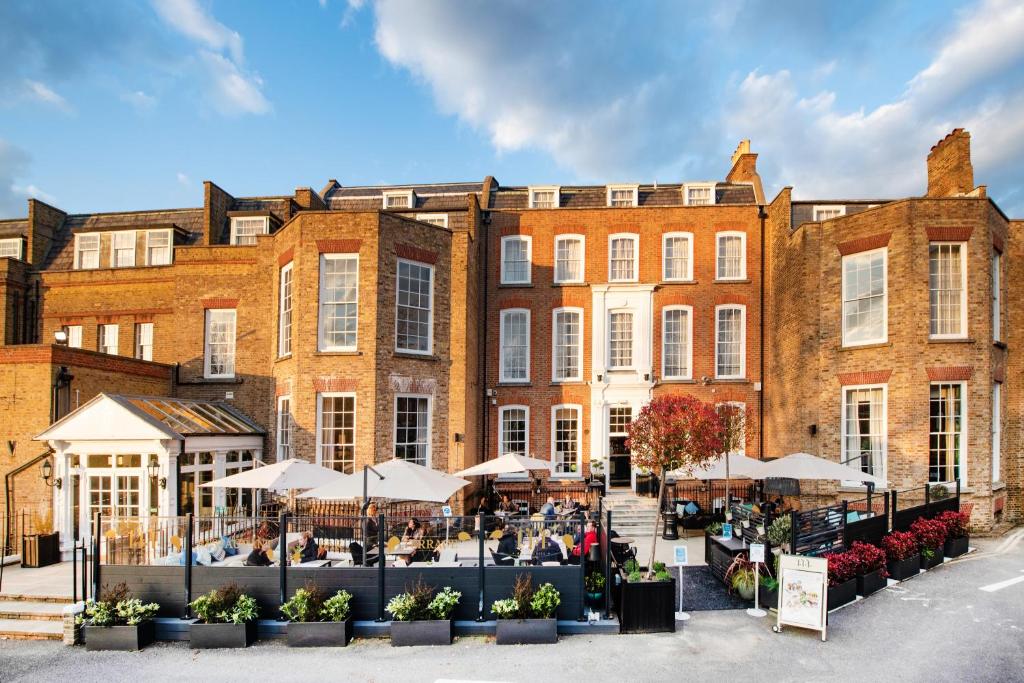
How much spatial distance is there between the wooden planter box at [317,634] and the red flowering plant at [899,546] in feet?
37.4

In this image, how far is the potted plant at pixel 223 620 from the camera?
943 centimetres

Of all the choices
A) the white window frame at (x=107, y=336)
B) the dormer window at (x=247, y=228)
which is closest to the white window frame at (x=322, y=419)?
the dormer window at (x=247, y=228)

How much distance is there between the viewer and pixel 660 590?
987 cm

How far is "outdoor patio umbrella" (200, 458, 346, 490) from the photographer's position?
39.5 feet

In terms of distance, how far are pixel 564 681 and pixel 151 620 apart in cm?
706

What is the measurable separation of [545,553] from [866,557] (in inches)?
261

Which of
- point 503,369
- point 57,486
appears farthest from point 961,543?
point 57,486

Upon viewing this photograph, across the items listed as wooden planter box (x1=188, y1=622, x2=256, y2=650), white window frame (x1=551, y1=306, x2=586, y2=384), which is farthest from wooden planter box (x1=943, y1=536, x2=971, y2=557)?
wooden planter box (x1=188, y1=622, x2=256, y2=650)

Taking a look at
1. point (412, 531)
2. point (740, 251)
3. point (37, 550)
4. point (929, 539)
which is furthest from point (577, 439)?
point (37, 550)

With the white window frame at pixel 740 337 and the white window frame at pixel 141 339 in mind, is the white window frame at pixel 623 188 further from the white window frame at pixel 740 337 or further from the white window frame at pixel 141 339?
the white window frame at pixel 141 339

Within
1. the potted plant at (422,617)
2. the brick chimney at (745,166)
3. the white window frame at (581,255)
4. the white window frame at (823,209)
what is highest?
the brick chimney at (745,166)

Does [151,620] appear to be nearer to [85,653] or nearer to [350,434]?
[85,653]

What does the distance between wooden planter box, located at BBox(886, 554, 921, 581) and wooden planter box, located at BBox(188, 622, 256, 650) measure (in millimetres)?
13058

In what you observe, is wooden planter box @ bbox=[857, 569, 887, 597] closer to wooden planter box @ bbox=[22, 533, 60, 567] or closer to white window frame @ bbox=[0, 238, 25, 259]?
wooden planter box @ bbox=[22, 533, 60, 567]
